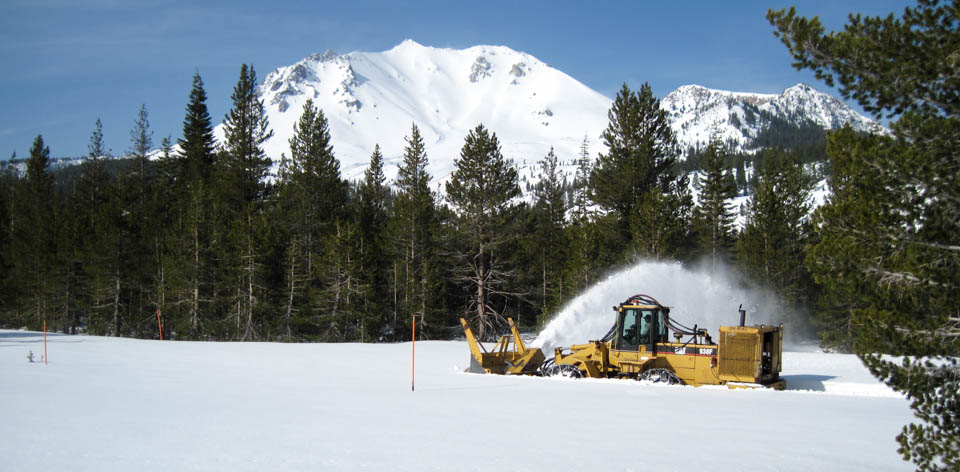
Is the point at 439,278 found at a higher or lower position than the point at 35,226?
lower

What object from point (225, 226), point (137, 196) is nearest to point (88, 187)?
point (137, 196)

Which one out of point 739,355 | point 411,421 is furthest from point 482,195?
point 411,421

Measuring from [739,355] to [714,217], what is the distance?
30092mm

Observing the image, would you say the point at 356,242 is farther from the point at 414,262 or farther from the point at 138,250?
the point at 138,250

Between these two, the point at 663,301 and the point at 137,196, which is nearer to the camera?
the point at 663,301

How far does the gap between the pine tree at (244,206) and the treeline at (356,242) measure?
112 mm

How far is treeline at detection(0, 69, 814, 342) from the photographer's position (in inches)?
1438

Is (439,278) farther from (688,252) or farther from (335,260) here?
(688,252)

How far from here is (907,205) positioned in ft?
20.0

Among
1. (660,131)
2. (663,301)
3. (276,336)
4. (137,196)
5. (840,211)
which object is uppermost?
(660,131)

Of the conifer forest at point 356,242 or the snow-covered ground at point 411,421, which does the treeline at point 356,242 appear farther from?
the snow-covered ground at point 411,421

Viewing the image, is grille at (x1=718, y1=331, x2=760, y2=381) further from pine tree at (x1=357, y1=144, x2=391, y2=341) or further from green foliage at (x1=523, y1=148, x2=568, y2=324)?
pine tree at (x1=357, y1=144, x2=391, y2=341)

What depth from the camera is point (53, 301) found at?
42781 mm

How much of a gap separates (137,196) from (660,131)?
35.2 m
